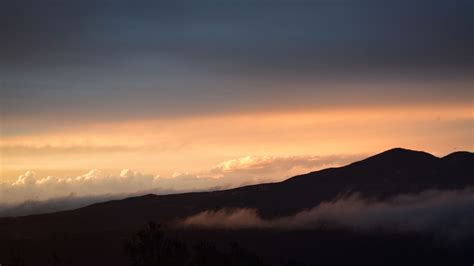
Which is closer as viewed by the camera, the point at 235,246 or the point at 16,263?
the point at 16,263

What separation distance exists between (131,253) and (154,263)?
592 cm

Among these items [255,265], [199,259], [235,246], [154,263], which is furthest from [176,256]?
[235,246]

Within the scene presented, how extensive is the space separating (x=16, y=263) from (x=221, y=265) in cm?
4942

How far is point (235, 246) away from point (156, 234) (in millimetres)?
45953

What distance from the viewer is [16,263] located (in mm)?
135375

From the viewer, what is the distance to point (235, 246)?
19500 centimetres

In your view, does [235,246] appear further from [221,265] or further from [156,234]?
[156,234]

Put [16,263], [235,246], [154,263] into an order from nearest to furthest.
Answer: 1. [16,263]
2. [154,263]
3. [235,246]

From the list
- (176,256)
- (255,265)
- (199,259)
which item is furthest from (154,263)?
(255,265)

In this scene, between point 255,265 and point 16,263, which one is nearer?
point 16,263

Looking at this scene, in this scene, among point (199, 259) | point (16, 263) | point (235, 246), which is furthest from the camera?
point (235, 246)

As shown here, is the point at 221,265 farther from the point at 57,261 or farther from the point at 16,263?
the point at 16,263

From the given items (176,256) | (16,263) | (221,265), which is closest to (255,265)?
(221,265)

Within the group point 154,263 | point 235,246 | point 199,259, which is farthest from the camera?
point 235,246
